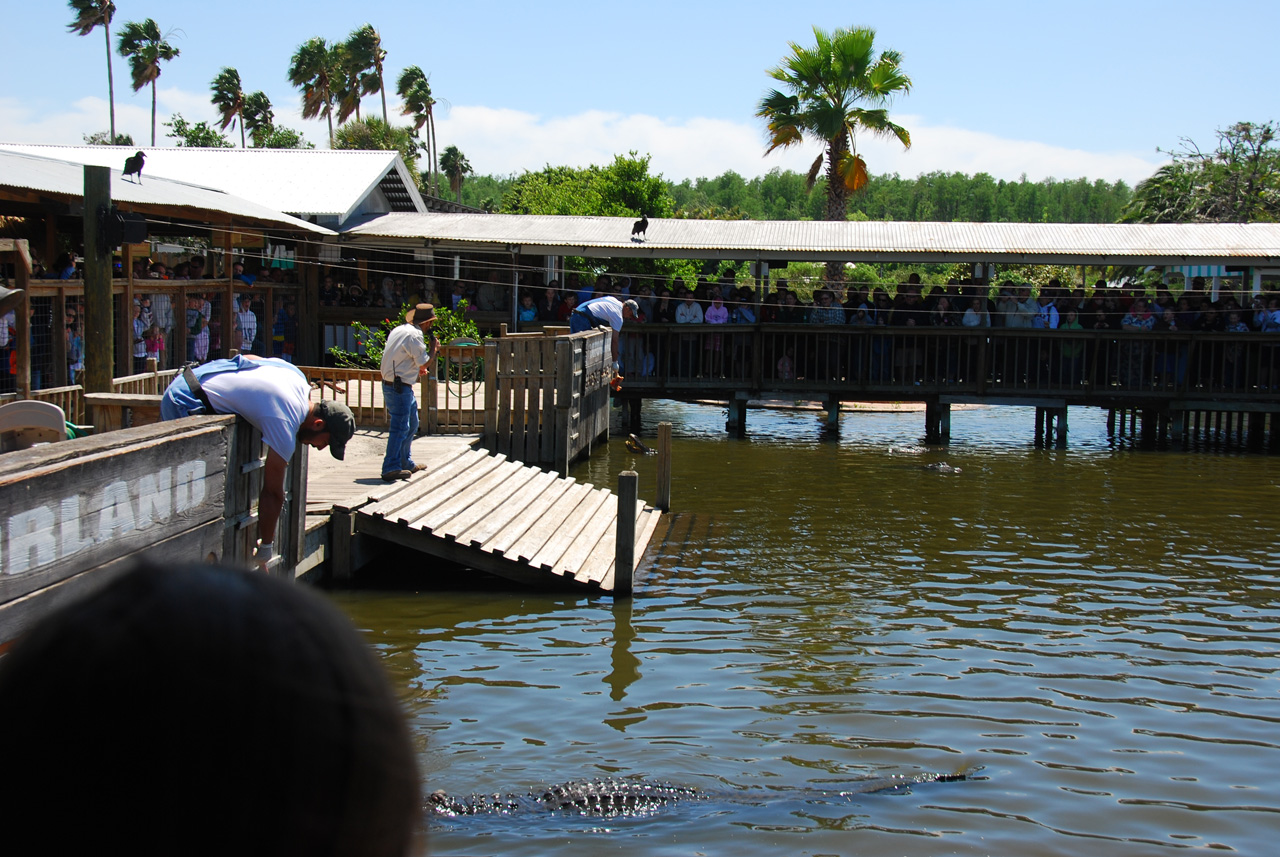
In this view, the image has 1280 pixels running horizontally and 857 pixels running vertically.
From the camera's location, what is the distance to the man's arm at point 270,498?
729cm

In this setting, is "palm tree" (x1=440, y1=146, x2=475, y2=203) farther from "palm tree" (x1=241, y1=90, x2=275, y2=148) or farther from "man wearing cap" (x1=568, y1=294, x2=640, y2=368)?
"man wearing cap" (x1=568, y1=294, x2=640, y2=368)

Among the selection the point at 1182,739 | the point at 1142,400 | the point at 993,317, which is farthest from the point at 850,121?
the point at 1182,739

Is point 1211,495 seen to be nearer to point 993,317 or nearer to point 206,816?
point 993,317

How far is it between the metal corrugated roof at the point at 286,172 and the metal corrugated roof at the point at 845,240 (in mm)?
795

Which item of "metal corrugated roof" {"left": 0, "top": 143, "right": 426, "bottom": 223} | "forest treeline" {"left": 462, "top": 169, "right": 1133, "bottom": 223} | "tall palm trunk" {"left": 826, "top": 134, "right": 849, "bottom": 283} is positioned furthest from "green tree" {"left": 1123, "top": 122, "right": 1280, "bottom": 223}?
"forest treeline" {"left": 462, "top": 169, "right": 1133, "bottom": 223}

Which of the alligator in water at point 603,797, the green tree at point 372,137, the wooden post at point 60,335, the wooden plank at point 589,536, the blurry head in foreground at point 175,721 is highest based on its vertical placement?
the green tree at point 372,137

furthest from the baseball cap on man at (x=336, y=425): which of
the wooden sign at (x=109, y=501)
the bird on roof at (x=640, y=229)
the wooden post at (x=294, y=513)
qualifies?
the bird on roof at (x=640, y=229)

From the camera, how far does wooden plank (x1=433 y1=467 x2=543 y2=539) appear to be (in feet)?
35.2

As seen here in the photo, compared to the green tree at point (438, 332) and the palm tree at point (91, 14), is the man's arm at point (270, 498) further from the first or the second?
the palm tree at point (91, 14)

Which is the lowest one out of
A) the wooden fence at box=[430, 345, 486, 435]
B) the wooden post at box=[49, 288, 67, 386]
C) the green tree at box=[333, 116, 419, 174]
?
the wooden fence at box=[430, 345, 486, 435]

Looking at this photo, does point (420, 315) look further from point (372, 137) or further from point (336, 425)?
point (372, 137)

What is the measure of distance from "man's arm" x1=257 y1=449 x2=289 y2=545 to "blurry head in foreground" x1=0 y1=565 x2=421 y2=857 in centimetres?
671

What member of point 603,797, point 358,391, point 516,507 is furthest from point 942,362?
point 603,797

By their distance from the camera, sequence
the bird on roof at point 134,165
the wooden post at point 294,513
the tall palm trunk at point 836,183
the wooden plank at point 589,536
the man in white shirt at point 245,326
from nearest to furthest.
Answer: the wooden post at point 294,513 → the wooden plank at point 589,536 → the bird on roof at point 134,165 → the man in white shirt at point 245,326 → the tall palm trunk at point 836,183
